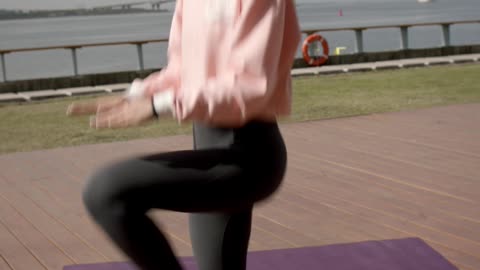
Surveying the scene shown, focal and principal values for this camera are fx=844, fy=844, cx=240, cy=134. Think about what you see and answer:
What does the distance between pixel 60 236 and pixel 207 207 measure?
7.78 feet

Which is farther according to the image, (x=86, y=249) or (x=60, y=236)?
(x=60, y=236)

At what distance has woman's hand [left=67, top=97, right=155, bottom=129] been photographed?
6.91 ft

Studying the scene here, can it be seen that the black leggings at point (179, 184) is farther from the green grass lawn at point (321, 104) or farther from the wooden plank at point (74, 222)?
the green grass lawn at point (321, 104)

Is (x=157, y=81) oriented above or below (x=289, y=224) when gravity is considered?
above

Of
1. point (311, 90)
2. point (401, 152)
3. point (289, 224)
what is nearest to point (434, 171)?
point (401, 152)

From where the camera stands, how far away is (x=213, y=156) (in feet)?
7.16

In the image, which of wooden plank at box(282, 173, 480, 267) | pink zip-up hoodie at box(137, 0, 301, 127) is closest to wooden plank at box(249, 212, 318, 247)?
wooden plank at box(282, 173, 480, 267)

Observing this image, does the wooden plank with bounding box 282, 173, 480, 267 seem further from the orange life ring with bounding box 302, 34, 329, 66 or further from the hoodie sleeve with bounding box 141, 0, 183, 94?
the orange life ring with bounding box 302, 34, 329, 66

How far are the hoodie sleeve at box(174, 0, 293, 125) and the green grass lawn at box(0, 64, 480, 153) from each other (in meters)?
5.58

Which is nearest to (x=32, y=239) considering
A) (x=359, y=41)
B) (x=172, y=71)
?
(x=172, y=71)

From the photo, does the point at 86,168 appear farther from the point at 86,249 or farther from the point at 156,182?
the point at 156,182

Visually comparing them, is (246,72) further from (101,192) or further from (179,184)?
(101,192)

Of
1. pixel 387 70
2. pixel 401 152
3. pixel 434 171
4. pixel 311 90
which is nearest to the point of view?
pixel 434 171

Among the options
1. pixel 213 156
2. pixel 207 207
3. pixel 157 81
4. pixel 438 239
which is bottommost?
pixel 438 239
